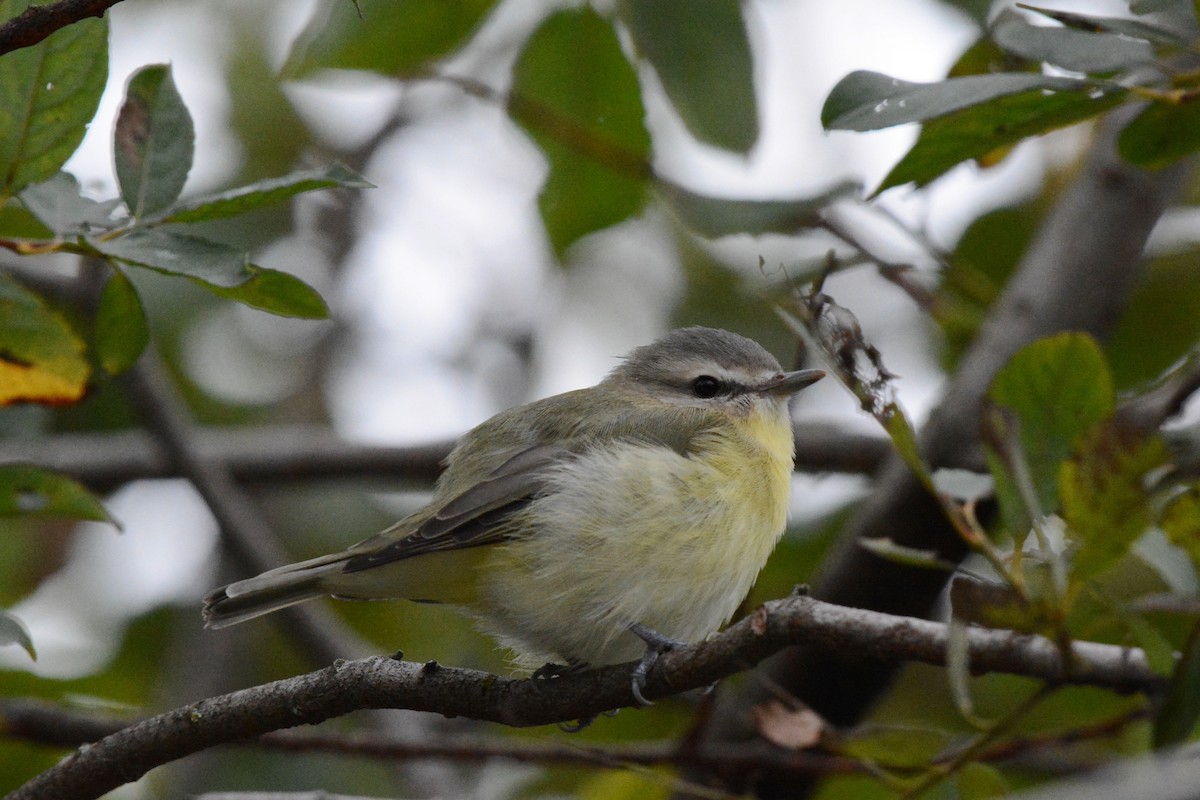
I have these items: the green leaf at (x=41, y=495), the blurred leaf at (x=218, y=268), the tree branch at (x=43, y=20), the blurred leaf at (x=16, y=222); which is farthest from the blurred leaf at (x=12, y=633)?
the blurred leaf at (x=16, y=222)

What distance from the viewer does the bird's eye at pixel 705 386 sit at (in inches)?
174

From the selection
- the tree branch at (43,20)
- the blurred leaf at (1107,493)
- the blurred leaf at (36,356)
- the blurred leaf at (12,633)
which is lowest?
the blurred leaf at (12,633)

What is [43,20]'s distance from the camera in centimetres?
173

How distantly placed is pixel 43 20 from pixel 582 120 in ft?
6.39

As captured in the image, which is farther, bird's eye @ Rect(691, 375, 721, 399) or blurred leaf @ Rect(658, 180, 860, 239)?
bird's eye @ Rect(691, 375, 721, 399)

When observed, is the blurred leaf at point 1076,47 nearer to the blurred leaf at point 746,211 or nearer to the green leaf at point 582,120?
the blurred leaf at point 746,211

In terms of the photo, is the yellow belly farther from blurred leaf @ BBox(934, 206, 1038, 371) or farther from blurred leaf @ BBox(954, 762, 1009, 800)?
blurred leaf @ BBox(934, 206, 1038, 371)

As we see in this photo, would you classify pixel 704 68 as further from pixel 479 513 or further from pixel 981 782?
pixel 981 782

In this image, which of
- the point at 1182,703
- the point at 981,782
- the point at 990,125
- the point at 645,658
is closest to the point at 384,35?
the point at 990,125

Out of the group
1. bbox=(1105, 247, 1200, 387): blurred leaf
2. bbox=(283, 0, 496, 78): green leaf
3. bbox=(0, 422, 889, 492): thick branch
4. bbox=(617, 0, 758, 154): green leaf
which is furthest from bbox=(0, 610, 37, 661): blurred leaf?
bbox=(1105, 247, 1200, 387): blurred leaf

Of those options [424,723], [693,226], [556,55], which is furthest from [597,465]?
[424,723]

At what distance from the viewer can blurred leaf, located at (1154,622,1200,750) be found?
68.7 inches

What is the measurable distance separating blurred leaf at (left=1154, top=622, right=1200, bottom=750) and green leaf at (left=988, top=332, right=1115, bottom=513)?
430mm

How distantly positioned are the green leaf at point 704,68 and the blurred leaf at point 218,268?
1.18m
